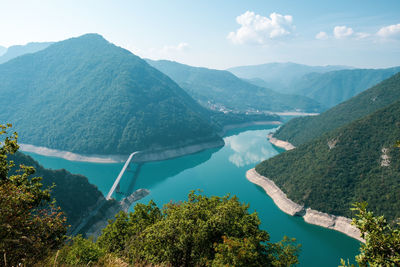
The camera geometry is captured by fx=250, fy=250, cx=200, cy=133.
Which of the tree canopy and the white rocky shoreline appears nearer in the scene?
the tree canopy

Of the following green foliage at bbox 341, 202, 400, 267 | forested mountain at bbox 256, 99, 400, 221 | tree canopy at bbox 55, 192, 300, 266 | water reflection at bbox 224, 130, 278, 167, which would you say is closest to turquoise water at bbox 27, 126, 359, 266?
water reflection at bbox 224, 130, 278, 167

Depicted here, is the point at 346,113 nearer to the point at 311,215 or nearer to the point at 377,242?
the point at 311,215

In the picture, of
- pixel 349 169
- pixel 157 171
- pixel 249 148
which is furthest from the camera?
pixel 249 148

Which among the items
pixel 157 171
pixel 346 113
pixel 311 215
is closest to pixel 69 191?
pixel 157 171

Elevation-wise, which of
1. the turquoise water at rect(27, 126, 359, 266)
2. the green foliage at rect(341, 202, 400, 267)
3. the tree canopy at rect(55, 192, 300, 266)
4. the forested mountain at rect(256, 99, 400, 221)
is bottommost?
the turquoise water at rect(27, 126, 359, 266)

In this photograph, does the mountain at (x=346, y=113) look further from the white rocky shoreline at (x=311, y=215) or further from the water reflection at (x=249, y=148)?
the white rocky shoreline at (x=311, y=215)

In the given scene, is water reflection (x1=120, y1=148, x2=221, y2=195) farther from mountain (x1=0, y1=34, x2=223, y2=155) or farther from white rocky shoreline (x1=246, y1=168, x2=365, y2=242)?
white rocky shoreline (x1=246, y1=168, x2=365, y2=242)

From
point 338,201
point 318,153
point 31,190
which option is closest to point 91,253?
point 31,190
